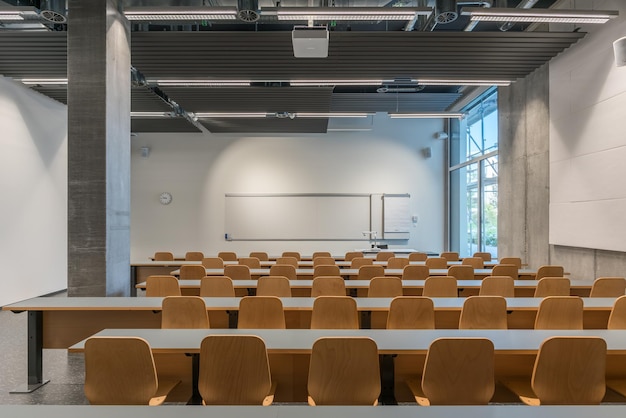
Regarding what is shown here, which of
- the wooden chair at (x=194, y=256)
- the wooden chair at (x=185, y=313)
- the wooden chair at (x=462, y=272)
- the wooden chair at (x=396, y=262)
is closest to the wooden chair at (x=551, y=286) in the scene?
the wooden chair at (x=462, y=272)

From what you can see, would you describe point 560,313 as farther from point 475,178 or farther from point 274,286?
point 475,178

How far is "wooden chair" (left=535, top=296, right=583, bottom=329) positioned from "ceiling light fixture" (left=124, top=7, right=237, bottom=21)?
4.55 m

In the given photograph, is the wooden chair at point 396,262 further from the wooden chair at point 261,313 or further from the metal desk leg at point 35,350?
the metal desk leg at point 35,350

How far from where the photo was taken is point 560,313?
3467 millimetres

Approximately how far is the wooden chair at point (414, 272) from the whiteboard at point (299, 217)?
6.09 m

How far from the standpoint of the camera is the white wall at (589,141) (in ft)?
18.3

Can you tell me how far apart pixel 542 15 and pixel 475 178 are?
5.97 meters

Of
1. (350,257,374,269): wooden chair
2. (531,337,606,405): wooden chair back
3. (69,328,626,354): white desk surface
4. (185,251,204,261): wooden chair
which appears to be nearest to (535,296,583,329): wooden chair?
(69,328,626,354): white desk surface

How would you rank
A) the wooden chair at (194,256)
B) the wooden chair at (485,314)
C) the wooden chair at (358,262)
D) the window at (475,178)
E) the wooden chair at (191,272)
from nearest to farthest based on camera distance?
the wooden chair at (485,314)
the wooden chair at (191,272)
the wooden chair at (358,262)
the wooden chair at (194,256)
the window at (475,178)

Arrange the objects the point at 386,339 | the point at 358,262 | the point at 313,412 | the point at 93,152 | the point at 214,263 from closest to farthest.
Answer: the point at 313,412 < the point at 386,339 < the point at 93,152 < the point at 358,262 < the point at 214,263

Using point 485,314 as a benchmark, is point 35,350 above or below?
below

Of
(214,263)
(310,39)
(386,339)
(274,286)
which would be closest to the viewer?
(386,339)

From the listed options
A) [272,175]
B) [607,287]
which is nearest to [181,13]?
[607,287]

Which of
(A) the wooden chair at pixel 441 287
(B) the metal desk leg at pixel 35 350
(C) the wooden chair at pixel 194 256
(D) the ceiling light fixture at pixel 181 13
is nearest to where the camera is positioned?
(B) the metal desk leg at pixel 35 350
